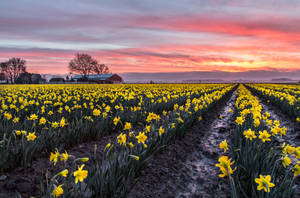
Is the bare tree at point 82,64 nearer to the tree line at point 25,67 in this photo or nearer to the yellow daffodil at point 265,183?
the tree line at point 25,67

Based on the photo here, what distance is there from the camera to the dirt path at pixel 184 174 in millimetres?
3295

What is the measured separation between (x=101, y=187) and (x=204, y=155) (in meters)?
3.13

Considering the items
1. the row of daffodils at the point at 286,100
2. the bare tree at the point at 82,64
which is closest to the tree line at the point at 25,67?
the bare tree at the point at 82,64

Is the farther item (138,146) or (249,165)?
(138,146)

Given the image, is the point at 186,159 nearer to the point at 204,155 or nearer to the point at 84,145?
the point at 204,155

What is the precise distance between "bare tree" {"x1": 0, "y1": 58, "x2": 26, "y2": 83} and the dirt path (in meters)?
111

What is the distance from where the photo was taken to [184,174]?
395 centimetres

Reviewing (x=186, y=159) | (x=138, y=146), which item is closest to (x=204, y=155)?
(x=186, y=159)

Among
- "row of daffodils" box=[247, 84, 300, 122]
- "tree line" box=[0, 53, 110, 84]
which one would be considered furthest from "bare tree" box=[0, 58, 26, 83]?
"row of daffodils" box=[247, 84, 300, 122]

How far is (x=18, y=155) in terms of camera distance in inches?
143

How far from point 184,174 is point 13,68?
380 ft

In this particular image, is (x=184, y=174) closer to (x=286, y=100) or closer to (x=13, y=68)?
(x=286, y=100)

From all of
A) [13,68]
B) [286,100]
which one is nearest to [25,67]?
[13,68]

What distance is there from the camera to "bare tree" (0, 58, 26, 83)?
97.9 m
